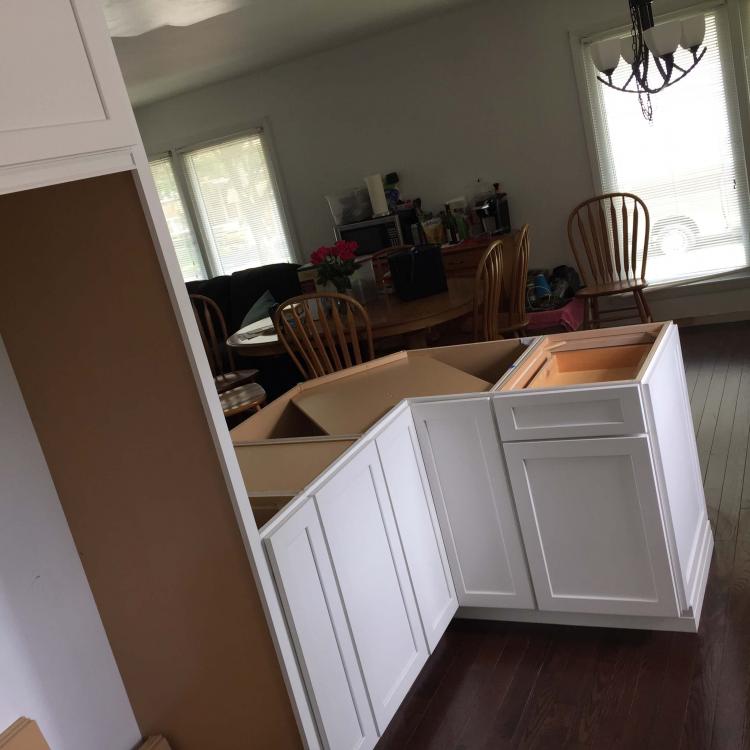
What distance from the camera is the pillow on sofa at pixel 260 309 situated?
18.7 ft

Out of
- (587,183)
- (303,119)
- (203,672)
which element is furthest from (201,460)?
(303,119)

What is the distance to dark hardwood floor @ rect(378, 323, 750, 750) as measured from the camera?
6.07 feet

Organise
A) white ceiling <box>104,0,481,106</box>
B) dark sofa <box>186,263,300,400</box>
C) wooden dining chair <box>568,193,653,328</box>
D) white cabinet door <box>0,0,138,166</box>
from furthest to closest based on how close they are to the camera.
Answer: dark sofa <box>186,263,300,400</box> → wooden dining chair <box>568,193,653,328</box> → white ceiling <box>104,0,481,106</box> → white cabinet door <box>0,0,138,166</box>

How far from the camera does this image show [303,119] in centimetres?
604

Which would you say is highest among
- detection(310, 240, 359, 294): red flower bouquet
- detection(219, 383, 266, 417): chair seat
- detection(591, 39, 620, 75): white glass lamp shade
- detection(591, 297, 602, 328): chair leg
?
detection(591, 39, 620, 75): white glass lamp shade

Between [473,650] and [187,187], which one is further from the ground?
[187,187]

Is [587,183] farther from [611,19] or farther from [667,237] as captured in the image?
[611,19]

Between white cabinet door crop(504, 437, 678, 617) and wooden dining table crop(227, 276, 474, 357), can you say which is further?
wooden dining table crop(227, 276, 474, 357)

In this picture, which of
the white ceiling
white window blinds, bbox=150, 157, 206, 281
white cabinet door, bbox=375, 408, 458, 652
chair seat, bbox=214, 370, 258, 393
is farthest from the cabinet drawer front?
white window blinds, bbox=150, 157, 206, 281

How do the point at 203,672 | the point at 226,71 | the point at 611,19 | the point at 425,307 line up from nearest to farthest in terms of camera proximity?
the point at 203,672 → the point at 425,307 → the point at 611,19 → the point at 226,71

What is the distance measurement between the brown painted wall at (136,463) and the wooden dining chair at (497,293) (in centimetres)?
225

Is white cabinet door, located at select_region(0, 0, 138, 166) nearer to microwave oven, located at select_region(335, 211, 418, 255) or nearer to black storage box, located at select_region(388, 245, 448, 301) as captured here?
black storage box, located at select_region(388, 245, 448, 301)

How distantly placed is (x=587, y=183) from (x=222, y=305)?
3040mm

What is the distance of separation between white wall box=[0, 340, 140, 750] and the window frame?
16.5 feet
